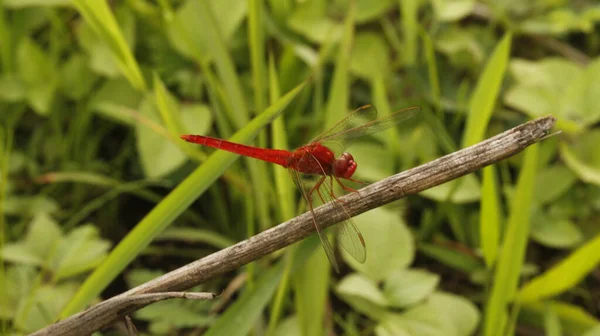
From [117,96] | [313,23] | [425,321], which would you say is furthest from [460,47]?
[117,96]

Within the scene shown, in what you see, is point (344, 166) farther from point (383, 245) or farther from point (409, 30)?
point (409, 30)

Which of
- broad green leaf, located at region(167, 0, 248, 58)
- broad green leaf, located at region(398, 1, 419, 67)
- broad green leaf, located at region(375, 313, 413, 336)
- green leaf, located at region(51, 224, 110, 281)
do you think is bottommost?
broad green leaf, located at region(375, 313, 413, 336)

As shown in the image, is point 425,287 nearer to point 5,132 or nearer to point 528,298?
point 528,298

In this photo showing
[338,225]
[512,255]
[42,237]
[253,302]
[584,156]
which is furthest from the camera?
[584,156]

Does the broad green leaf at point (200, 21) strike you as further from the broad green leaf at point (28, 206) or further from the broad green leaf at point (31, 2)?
the broad green leaf at point (28, 206)

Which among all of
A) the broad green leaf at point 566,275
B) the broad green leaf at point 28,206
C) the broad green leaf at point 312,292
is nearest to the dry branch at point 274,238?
the broad green leaf at point 312,292

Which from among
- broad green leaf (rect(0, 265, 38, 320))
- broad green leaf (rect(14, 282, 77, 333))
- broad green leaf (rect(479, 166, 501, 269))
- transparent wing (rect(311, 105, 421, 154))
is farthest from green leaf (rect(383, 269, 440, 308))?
broad green leaf (rect(0, 265, 38, 320))

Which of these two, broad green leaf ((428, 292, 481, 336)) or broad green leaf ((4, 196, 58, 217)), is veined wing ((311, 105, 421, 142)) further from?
broad green leaf ((4, 196, 58, 217))
